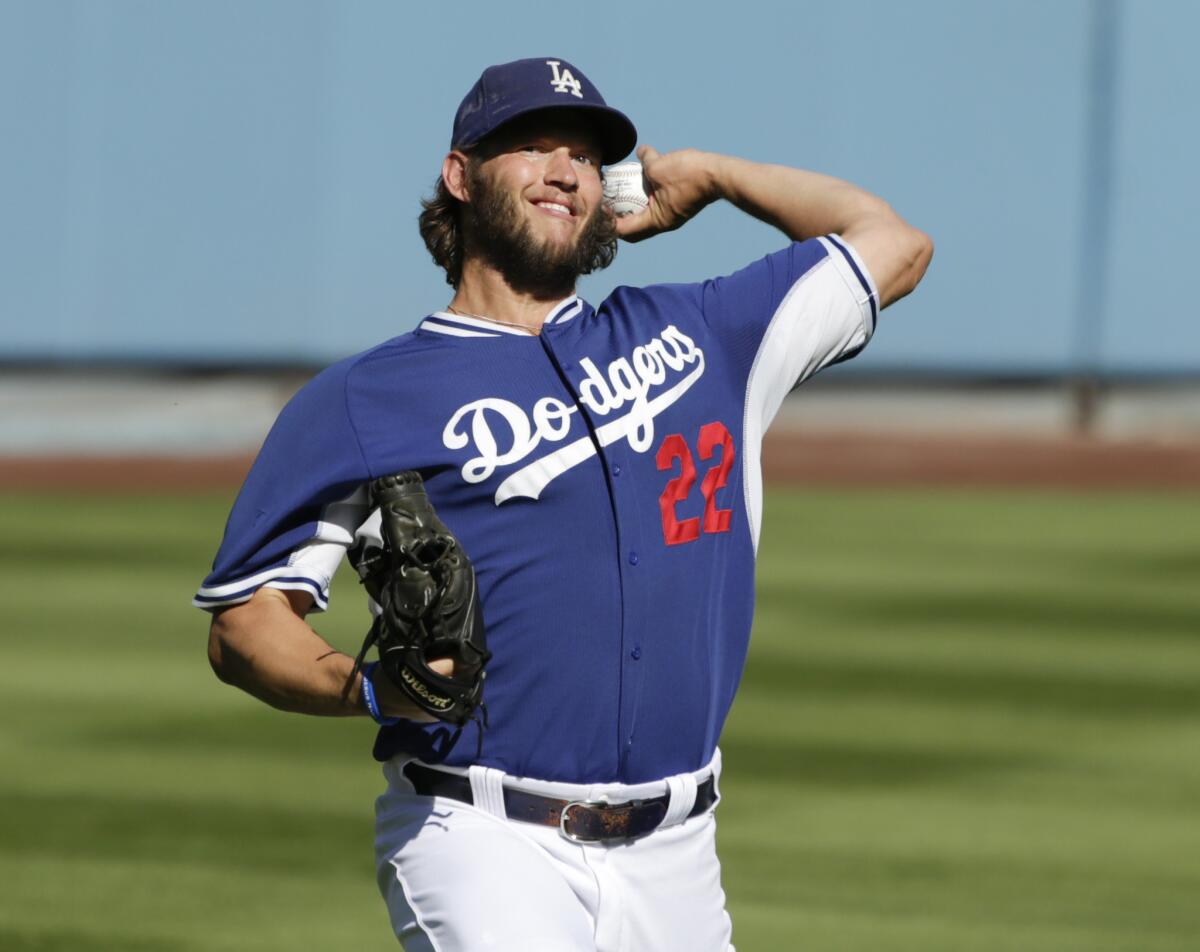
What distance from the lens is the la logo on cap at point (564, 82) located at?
166 inches

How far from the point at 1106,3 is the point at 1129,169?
4.85ft

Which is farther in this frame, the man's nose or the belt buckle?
the man's nose

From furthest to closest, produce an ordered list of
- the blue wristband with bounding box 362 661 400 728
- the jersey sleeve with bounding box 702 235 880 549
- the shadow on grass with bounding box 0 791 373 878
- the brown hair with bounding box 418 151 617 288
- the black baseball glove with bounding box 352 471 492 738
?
the shadow on grass with bounding box 0 791 373 878 → the brown hair with bounding box 418 151 617 288 → the jersey sleeve with bounding box 702 235 880 549 → the blue wristband with bounding box 362 661 400 728 → the black baseball glove with bounding box 352 471 492 738

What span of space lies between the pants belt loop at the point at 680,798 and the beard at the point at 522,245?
3.06 feet

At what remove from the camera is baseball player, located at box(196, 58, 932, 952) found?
3934mm

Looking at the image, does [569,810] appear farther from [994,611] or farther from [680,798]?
[994,611]

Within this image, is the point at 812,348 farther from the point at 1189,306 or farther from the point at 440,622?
the point at 1189,306

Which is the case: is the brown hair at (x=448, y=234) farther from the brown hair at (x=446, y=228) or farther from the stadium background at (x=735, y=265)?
the stadium background at (x=735, y=265)

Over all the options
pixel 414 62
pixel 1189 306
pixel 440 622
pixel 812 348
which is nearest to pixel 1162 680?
pixel 812 348

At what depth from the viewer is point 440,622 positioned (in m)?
3.57

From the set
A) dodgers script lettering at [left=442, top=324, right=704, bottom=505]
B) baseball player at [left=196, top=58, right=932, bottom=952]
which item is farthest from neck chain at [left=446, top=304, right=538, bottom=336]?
dodgers script lettering at [left=442, top=324, right=704, bottom=505]

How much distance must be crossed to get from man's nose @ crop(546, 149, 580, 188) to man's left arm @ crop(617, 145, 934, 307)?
1.23ft

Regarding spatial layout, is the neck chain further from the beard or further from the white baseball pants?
the white baseball pants

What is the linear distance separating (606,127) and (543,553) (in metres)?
0.88
